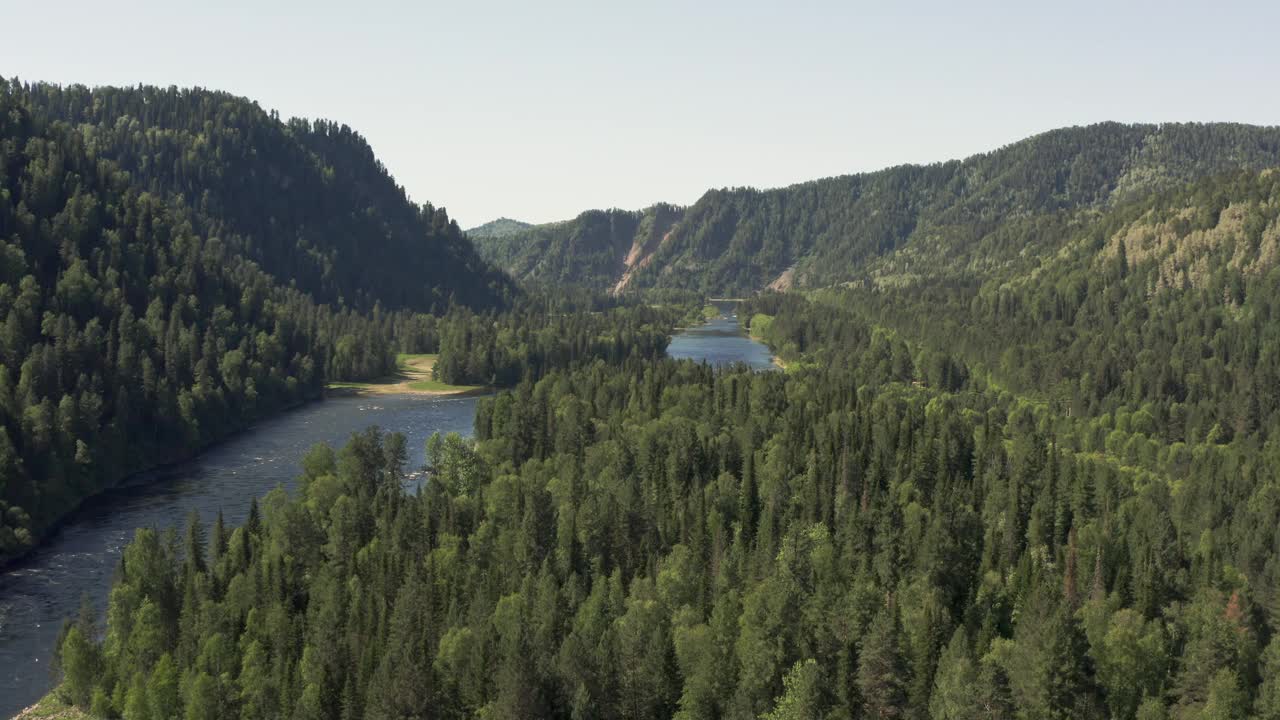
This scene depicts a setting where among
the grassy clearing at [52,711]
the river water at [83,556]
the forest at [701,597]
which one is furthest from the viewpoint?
the river water at [83,556]

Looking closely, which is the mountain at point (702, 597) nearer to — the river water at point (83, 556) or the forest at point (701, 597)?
the forest at point (701, 597)

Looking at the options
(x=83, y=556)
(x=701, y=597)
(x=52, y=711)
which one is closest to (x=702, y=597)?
(x=701, y=597)

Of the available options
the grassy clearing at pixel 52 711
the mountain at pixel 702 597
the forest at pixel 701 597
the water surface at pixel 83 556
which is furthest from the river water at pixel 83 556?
the forest at pixel 701 597

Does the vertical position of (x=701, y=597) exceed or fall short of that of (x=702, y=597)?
it exceeds it

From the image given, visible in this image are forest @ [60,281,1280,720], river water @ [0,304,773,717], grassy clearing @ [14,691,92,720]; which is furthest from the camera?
river water @ [0,304,773,717]

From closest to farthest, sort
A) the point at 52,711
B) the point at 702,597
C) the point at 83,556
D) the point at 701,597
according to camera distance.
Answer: the point at 52,711
the point at 701,597
the point at 702,597
the point at 83,556

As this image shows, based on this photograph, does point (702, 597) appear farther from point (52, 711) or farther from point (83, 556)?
point (83, 556)

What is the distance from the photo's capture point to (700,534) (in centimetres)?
13575

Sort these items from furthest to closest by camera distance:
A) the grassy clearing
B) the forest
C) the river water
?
the river water, the grassy clearing, the forest

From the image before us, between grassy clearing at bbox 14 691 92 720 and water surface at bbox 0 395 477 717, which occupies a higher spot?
water surface at bbox 0 395 477 717

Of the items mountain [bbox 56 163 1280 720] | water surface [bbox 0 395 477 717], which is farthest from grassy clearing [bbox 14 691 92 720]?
water surface [bbox 0 395 477 717]

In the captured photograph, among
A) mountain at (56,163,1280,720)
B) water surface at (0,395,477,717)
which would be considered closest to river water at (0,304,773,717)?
water surface at (0,395,477,717)

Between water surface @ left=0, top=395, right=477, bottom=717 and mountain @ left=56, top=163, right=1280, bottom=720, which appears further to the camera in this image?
water surface @ left=0, top=395, right=477, bottom=717

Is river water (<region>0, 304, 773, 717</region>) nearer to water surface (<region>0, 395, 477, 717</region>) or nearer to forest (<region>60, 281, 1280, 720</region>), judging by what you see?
water surface (<region>0, 395, 477, 717</region>)
